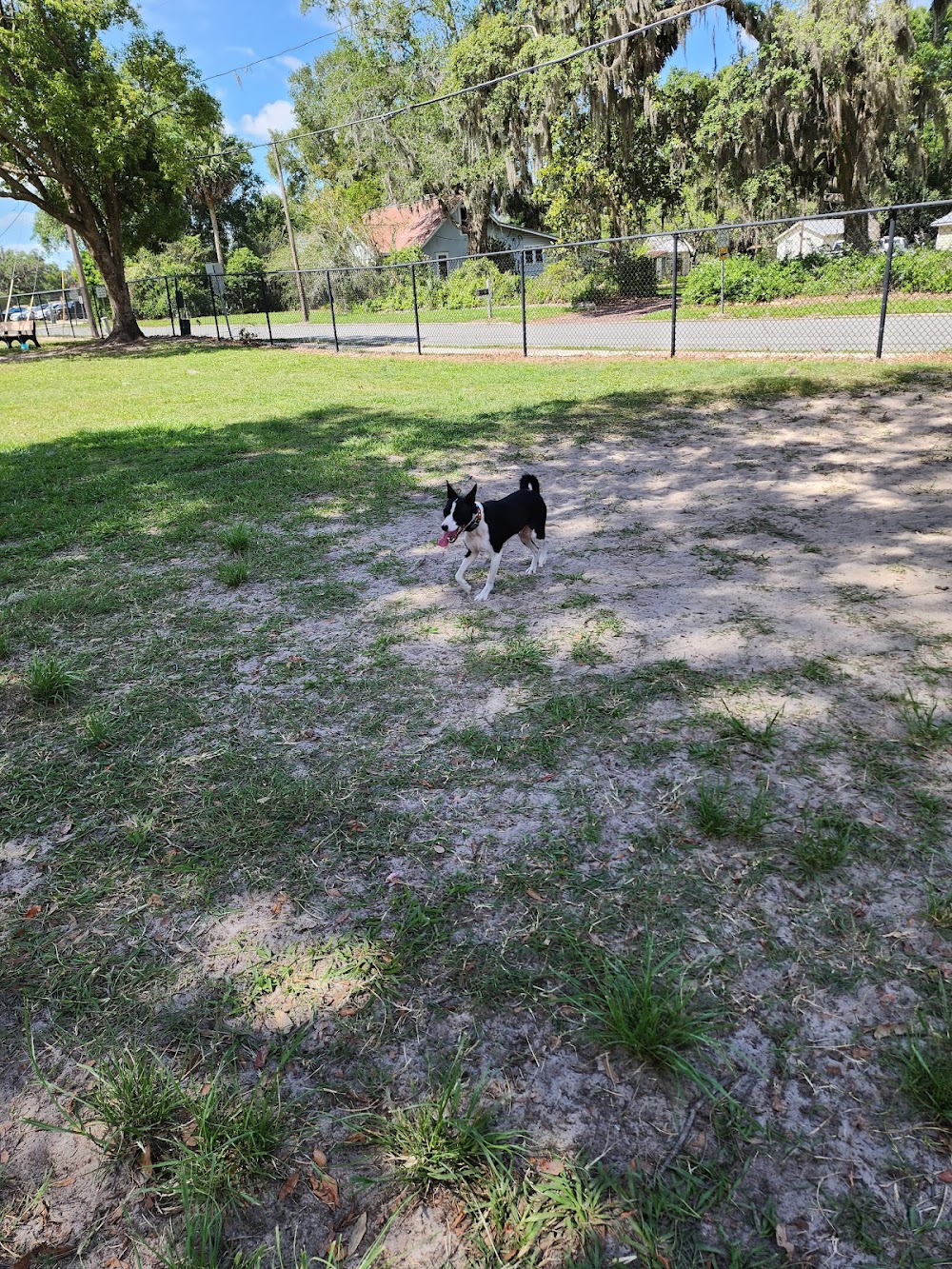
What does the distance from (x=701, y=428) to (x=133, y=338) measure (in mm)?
23195

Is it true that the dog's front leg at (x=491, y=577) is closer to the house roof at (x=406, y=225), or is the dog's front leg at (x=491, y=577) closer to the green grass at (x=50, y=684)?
the green grass at (x=50, y=684)

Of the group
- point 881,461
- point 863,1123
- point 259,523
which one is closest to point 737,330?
point 881,461

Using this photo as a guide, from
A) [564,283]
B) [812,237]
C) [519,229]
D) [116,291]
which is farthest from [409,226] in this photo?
[116,291]

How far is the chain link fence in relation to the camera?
14023mm

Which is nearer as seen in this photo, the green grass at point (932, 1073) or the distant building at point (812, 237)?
the green grass at point (932, 1073)

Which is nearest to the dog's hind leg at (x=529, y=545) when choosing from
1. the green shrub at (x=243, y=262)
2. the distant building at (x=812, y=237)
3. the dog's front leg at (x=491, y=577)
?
the dog's front leg at (x=491, y=577)

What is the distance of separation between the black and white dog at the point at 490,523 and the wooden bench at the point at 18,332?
29.6 meters

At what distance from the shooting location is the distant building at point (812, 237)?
83.4ft

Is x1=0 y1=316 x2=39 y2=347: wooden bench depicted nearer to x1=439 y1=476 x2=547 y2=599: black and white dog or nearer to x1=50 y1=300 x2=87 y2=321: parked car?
x1=50 y1=300 x2=87 y2=321: parked car

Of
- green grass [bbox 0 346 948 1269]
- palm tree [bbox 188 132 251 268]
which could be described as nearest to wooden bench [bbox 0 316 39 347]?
palm tree [bbox 188 132 251 268]

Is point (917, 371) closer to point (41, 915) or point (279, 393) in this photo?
point (279, 393)

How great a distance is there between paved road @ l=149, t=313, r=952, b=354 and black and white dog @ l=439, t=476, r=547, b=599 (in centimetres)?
943

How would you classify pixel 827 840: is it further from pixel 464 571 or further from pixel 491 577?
pixel 464 571

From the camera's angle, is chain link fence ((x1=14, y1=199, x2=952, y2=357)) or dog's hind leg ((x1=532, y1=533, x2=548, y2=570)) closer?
dog's hind leg ((x1=532, y1=533, x2=548, y2=570))
